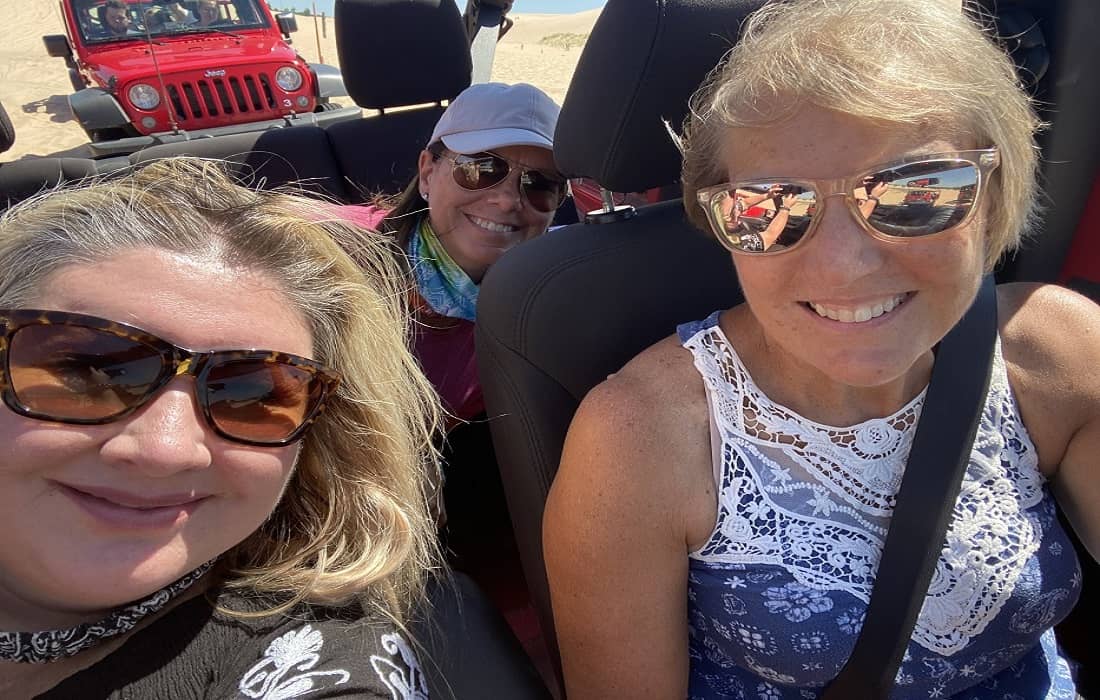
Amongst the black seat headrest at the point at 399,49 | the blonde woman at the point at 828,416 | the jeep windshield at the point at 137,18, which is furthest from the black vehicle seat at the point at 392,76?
the jeep windshield at the point at 137,18

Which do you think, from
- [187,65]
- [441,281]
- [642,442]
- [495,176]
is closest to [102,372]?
[642,442]

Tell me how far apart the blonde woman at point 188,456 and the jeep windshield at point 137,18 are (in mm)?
6268

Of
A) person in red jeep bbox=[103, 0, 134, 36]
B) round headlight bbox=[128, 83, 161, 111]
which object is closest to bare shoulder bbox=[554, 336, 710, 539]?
round headlight bbox=[128, 83, 161, 111]

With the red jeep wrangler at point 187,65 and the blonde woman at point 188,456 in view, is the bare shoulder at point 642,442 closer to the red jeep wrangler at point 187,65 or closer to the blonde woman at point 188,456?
the blonde woman at point 188,456

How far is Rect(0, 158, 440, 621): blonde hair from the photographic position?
1.04 m

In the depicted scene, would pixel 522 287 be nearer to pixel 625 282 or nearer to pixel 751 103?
pixel 625 282

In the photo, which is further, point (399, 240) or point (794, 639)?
point (399, 240)

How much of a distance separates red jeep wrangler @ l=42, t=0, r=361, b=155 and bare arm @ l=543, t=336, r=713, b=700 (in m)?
5.53

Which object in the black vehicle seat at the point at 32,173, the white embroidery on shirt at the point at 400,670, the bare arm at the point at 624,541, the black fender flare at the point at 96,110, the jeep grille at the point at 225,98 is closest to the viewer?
the white embroidery on shirt at the point at 400,670

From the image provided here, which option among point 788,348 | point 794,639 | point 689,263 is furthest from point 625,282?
point 794,639

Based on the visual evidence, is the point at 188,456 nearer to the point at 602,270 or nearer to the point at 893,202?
the point at 602,270

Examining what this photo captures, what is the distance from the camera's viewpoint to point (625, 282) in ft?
4.90

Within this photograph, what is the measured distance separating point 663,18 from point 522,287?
53 centimetres

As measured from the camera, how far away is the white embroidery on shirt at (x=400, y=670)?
0.98 meters
